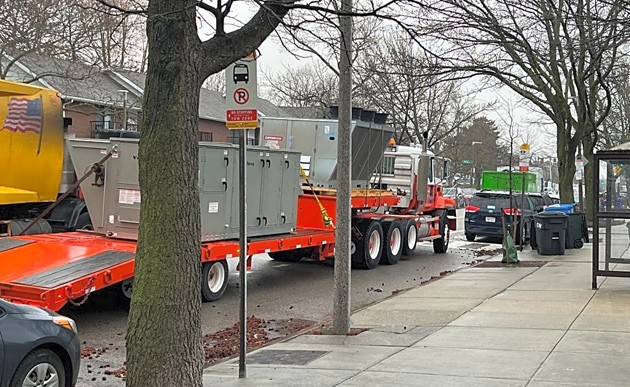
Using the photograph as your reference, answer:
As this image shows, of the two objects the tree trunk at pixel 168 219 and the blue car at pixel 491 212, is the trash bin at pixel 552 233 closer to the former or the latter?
the blue car at pixel 491 212

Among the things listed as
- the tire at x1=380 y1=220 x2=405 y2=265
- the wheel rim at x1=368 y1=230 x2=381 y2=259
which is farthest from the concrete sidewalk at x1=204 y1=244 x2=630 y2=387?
the tire at x1=380 y1=220 x2=405 y2=265

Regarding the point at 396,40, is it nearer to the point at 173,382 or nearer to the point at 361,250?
the point at 361,250

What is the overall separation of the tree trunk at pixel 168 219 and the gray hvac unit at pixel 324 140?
37.0ft

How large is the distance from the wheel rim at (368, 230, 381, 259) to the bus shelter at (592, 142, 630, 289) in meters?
5.77

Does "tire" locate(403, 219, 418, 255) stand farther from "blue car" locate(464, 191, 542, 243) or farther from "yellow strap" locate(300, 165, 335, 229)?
"blue car" locate(464, 191, 542, 243)

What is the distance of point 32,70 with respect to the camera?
26.5 metres

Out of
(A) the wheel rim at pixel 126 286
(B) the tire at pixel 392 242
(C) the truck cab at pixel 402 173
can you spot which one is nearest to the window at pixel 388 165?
(C) the truck cab at pixel 402 173

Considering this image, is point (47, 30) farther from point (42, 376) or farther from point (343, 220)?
point (42, 376)

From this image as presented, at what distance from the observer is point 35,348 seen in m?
6.18

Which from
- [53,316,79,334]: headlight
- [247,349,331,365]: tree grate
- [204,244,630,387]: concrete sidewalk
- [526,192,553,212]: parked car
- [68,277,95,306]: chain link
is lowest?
[247,349,331,365]: tree grate

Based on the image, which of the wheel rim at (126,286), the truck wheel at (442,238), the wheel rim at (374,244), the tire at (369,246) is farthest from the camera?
the truck wheel at (442,238)

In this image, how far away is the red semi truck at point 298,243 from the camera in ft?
31.9

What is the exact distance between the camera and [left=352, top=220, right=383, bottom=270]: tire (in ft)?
59.0

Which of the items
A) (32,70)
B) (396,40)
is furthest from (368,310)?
(32,70)
